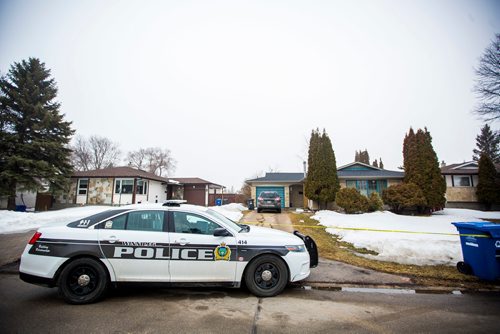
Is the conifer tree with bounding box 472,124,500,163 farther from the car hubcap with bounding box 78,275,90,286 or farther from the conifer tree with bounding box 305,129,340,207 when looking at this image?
the car hubcap with bounding box 78,275,90,286

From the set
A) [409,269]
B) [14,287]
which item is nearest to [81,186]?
[14,287]

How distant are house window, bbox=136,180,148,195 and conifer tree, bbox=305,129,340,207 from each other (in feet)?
53.6

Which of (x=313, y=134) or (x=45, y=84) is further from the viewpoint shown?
(x=313, y=134)

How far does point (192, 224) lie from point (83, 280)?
1.87 m

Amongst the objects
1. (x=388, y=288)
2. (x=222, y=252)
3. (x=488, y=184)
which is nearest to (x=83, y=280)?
(x=222, y=252)

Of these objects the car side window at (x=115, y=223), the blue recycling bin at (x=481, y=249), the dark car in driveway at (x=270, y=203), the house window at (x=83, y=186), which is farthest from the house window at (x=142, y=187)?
the blue recycling bin at (x=481, y=249)

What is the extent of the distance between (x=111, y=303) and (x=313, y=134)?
2051 centimetres

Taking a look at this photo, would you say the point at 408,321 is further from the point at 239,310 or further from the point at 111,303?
the point at 111,303

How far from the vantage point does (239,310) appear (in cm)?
343

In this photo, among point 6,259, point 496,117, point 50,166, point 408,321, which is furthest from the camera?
point 50,166

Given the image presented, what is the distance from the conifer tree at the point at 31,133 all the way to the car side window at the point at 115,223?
17.7 metres

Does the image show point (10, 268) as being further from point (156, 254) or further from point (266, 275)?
point (266, 275)

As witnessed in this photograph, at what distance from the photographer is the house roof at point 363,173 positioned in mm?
21016

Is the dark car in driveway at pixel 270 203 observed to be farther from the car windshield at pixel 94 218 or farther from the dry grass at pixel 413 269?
the car windshield at pixel 94 218
